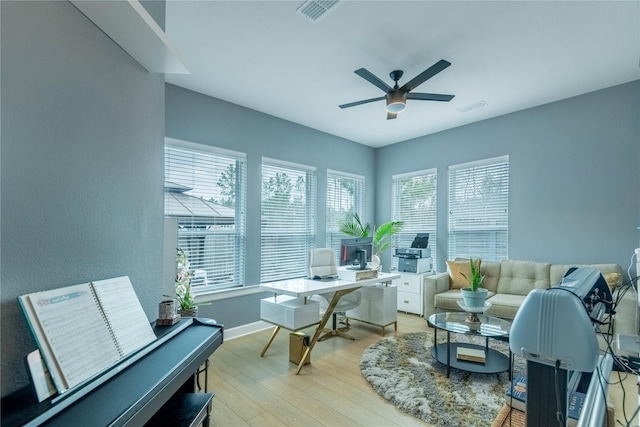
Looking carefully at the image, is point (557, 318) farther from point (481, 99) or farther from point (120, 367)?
point (481, 99)

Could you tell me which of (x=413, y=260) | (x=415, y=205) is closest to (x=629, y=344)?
(x=413, y=260)

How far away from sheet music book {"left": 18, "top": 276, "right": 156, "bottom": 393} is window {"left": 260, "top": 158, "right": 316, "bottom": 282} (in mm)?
2779

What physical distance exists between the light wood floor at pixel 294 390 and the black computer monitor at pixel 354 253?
86 centimetres

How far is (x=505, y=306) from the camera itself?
10.8 feet

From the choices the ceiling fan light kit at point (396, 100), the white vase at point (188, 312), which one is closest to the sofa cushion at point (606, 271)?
the ceiling fan light kit at point (396, 100)

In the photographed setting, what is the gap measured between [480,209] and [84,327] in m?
4.60

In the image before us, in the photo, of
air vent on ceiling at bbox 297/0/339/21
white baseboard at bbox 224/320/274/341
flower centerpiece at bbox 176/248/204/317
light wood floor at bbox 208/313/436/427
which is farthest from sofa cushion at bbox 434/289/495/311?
air vent on ceiling at bbox 297/0/339/21

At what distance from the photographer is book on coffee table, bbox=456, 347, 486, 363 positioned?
2.57 m

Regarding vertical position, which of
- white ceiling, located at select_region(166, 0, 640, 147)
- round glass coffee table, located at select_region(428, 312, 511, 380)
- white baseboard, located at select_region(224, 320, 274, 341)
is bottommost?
white baseboard, located at select_region(224, 320, 274, 341)

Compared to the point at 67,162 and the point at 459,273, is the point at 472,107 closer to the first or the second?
the point at 459,273

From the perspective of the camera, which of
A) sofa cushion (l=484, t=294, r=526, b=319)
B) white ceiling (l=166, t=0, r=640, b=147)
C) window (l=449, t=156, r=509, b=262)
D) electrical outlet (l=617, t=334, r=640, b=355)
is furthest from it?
window (l=449, t=156, r=509, b=262)

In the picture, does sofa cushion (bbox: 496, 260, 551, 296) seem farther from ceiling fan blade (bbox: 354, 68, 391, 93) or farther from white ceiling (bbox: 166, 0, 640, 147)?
ceiling fan blade (bbox: 354, 68, 391, 93)

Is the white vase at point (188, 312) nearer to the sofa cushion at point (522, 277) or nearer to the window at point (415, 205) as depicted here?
the sofa cushion at point (522, 277)

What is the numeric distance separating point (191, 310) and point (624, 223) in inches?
173
